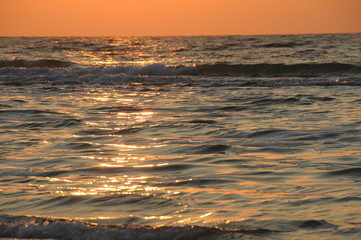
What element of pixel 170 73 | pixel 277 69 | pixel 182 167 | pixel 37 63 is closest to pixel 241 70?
pixel 277 69

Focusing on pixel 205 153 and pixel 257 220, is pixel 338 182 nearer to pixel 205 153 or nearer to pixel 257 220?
pixel 257 220

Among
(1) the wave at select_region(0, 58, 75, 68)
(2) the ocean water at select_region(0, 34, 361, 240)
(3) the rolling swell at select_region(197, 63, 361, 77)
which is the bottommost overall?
(3) the rolling swell at select_region(197, 63, 361, 77)

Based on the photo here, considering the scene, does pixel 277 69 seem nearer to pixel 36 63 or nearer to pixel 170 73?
pixel 170 73

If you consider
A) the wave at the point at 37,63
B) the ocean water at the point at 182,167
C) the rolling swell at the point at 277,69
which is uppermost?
the wave at the point at 37,63

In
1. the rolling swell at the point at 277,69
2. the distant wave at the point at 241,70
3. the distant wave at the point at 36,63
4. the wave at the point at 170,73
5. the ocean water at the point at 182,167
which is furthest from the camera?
the distant wave at the point at 36,63

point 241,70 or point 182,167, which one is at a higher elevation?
Answer: point 182,167

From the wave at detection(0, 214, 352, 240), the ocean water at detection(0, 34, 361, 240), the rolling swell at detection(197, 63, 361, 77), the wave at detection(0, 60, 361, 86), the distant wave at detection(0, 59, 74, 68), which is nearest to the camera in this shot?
the wave at detection(0, 214, 352, 240)

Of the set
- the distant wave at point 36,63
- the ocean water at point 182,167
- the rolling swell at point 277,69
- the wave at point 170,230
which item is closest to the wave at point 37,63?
the distant wave at point 36,63

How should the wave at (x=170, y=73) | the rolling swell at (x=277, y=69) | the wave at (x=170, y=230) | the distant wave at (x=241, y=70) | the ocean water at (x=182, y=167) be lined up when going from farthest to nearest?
1. the distant wave at (x=241, y=70)
2. the rolling swell at (x=277, y=69)
3. the wave at (x=170, y=73)
4. the ocean water at (x=182, y=167)
5. the wave at (x=170, y=230)

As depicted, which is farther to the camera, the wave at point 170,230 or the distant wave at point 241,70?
the distant wave at point 241,70

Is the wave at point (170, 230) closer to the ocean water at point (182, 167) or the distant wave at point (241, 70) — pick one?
the ocean water at point (182, 167)

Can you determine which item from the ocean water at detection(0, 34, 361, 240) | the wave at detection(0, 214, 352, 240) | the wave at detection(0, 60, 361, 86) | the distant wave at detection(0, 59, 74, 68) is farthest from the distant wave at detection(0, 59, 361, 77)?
the wave at detection(0, 214, 352, 240)

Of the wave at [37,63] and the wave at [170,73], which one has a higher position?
the wave at [37,63]

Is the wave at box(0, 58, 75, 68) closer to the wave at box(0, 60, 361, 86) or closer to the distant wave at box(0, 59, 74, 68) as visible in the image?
the distant wave at box(0, 59, 74, 68)
